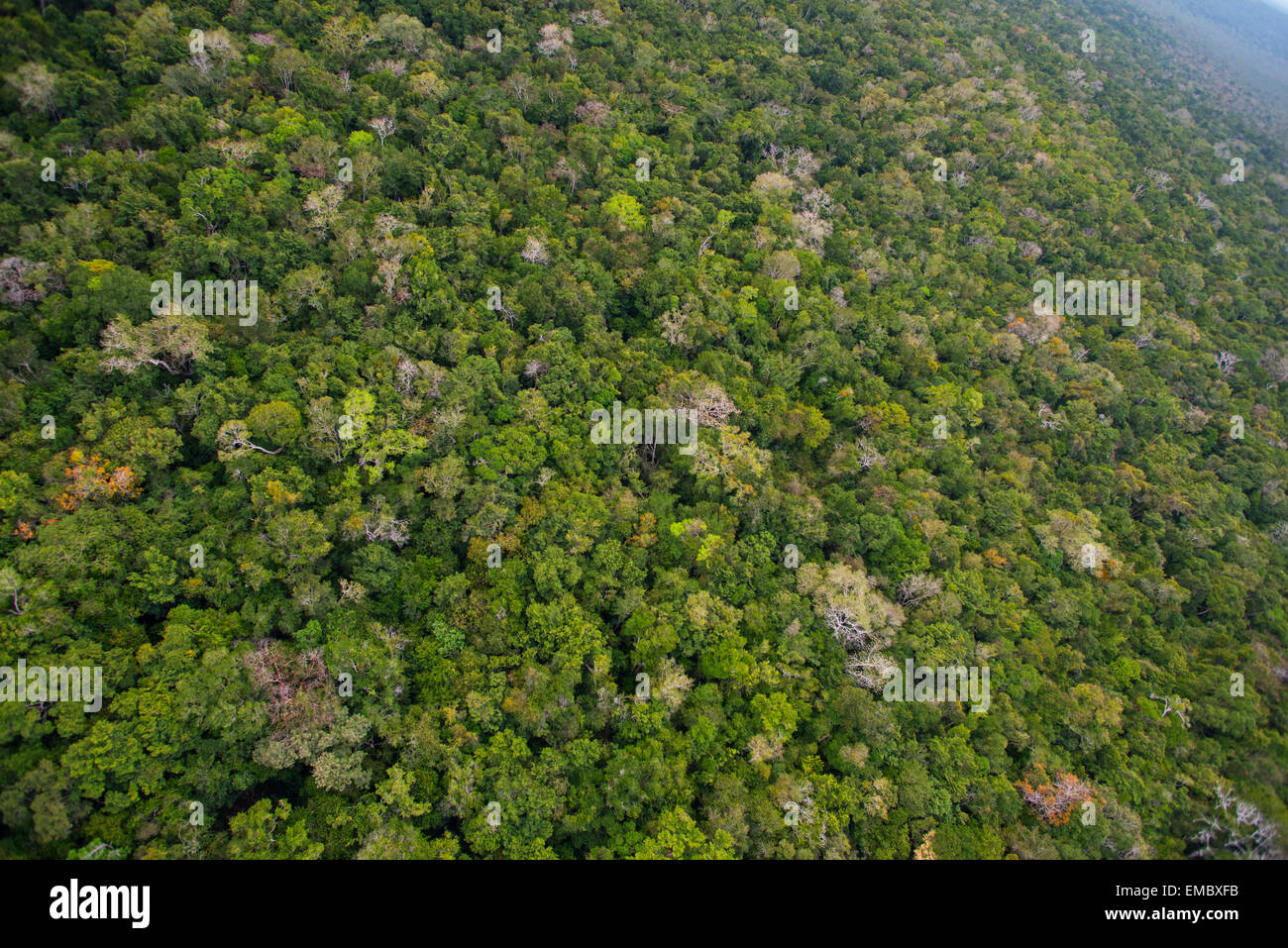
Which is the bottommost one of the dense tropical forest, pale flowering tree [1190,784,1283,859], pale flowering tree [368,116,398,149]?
pale flowering tree [1190,784,1283,859]

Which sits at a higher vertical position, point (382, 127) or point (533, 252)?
point (382, 127)

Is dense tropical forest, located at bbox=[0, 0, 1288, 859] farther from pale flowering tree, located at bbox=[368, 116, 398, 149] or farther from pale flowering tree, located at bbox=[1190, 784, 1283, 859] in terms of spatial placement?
pale flowering tree, located at bbox=[368, 116, 398, 149]

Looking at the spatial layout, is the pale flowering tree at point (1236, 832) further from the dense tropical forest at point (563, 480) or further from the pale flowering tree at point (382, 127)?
the pale flowering tree at point (382, 127)

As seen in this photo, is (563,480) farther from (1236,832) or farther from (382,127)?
(1236,832)

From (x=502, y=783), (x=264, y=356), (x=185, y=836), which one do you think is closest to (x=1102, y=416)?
(x=502, y=783)

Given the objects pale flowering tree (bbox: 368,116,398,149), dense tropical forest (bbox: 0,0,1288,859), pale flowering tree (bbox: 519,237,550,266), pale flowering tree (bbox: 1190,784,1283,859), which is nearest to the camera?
dense tropical forest (bbox: 0,0,1288,859)

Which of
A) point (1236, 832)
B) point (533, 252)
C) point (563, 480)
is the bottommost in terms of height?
point (1236, 832)

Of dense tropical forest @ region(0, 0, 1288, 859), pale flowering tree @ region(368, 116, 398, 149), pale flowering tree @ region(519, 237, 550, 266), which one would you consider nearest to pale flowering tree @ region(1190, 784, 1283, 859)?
dense tropical forest @ region(0, 0, 1288, 859)

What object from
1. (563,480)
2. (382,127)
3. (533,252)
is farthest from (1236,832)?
(382,127)

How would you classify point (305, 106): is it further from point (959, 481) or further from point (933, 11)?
point (933, 11)

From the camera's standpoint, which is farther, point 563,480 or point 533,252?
point 533,252
